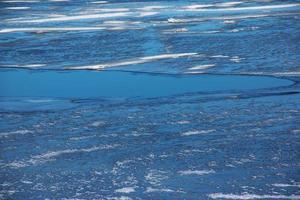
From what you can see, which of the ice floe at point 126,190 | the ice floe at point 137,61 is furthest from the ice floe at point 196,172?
the ice floe at point 137,61

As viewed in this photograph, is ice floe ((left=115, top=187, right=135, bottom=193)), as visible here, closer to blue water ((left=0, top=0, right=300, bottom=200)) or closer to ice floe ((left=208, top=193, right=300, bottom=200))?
A: blue water ((left=0, top=0, right=300, bottom=200))

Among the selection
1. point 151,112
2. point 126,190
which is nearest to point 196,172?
point 126,190

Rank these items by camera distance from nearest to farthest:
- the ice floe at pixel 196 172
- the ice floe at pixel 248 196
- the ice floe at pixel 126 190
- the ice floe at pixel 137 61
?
the ice floe at pixel 248 196
the ice floe at pixel 126 190
the ice floe at pixel 196 172
the ice floe at pixel 137 61

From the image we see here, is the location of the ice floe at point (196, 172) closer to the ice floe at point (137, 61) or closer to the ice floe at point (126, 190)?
the ice floe at point (126, 190)

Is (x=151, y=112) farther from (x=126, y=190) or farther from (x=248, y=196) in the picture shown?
(x=248, y=196)

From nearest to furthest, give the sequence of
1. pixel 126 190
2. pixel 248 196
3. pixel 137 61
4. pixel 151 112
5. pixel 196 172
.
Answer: pixel 248 196 < pixel 126 190 < pixel 196 172 < pixel 151 112 < pixel 137 61

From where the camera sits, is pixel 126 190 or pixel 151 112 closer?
pixel 126 190

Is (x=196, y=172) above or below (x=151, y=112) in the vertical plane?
above

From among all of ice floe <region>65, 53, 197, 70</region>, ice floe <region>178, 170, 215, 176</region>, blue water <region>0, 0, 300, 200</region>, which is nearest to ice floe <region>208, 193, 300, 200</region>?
blue water <region>0, 0, 300, 200</region>

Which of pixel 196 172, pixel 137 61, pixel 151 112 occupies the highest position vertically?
pixel 196 172

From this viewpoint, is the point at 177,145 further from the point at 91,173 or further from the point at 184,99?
the point at 184,99
